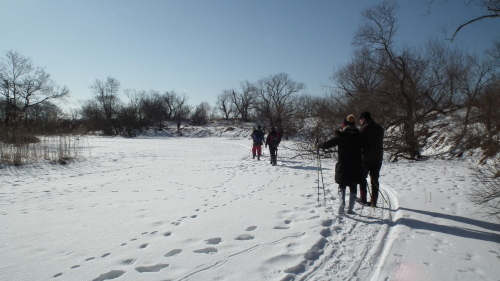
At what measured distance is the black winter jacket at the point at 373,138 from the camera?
449cm

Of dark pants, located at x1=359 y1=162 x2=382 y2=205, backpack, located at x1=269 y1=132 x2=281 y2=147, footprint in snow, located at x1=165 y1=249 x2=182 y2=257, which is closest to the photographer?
footprint in snow, located at x1=165 y1=249 x2=182 y2=257

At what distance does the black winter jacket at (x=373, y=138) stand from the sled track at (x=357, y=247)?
3.24 feet

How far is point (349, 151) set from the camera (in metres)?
4.14

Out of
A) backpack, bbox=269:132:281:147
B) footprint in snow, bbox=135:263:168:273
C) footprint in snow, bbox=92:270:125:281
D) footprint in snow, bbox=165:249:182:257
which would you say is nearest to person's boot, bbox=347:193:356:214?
footprint in snow, bbox=165:249:182:257

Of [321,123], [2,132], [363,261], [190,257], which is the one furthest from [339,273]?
[2,132]

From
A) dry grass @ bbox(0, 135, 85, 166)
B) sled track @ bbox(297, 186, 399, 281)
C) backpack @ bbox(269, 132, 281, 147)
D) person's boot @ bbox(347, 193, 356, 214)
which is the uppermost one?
backpack @ bbox(269, 132, 281, 147)

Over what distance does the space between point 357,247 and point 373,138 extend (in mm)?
2108

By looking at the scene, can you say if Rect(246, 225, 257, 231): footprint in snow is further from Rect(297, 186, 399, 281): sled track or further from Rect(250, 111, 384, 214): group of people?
Rect(250, 111, 384, 214): group of people

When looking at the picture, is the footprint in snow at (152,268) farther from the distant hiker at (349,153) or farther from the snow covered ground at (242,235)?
the distant hiker at (349,153)

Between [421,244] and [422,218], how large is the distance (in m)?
1.05

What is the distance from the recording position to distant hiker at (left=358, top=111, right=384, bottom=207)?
4.50 m

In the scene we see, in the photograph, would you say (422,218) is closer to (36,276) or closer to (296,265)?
(296,265)

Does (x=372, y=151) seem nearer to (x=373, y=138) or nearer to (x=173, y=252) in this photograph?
(x=373, y=138)

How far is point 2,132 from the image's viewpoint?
1026cm
